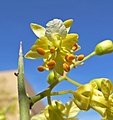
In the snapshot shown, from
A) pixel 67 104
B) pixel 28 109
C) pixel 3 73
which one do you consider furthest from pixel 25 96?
pixel 3 73

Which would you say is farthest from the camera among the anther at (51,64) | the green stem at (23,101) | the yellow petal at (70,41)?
the yellow petal at (70,41)

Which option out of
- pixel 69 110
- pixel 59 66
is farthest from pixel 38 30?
pixel 69 110

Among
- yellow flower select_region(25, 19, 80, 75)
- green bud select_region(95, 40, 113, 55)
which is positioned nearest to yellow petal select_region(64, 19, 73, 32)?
yellow flower select_region(25, 19, 80, 75)

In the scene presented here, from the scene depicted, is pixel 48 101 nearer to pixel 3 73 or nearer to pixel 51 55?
pixel 51 55

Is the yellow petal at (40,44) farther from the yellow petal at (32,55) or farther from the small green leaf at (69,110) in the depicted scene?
the small green leaf at (69,110)

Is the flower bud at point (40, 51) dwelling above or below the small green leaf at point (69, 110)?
above

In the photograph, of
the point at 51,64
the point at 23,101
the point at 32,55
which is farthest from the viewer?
the point at 32,55

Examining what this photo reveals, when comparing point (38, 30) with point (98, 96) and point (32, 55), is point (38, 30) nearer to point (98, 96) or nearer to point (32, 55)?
point (32, 55)

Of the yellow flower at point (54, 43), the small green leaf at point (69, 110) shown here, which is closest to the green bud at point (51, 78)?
the yellow flower at point (54, 43)
